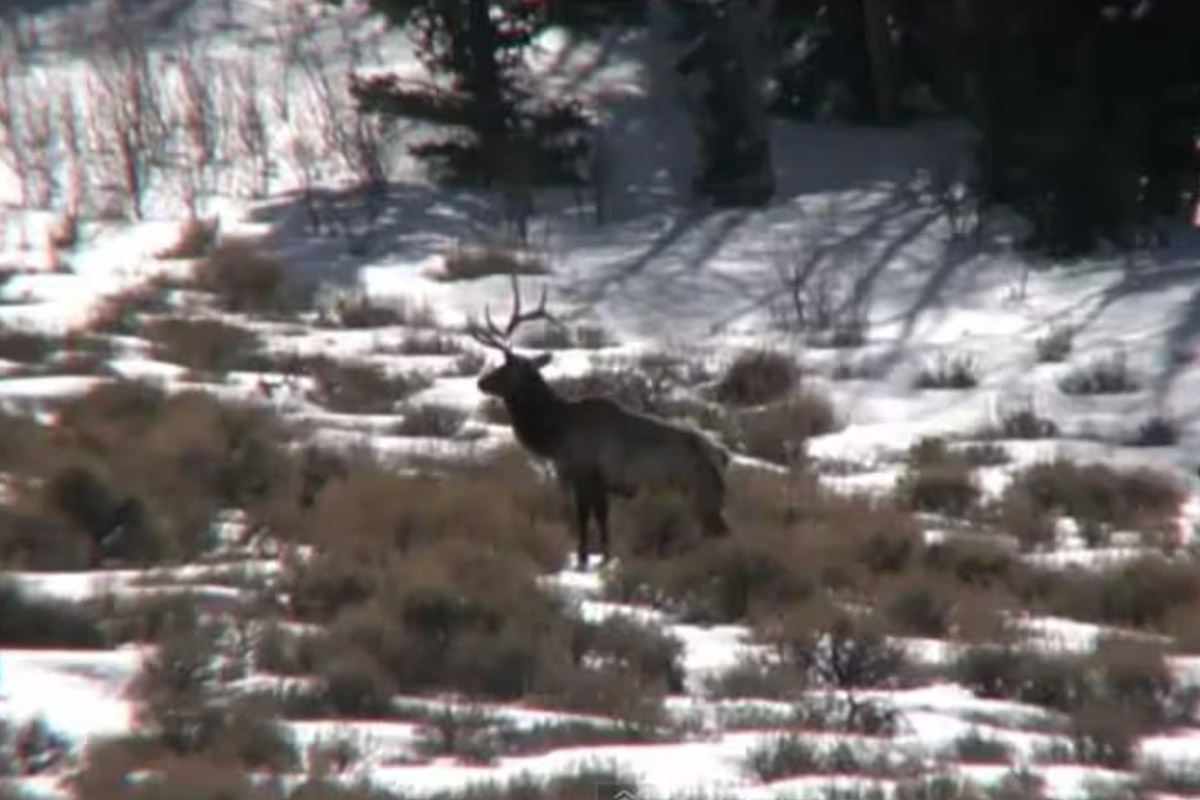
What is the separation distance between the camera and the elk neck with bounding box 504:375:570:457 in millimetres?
15352

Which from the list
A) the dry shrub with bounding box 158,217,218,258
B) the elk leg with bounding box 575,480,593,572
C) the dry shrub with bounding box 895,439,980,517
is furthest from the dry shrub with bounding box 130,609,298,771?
the dry shrub with bounding box 158,217,218,258

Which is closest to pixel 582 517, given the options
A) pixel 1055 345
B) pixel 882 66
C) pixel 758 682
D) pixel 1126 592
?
pixel 1126 592

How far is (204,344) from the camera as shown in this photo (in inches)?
846

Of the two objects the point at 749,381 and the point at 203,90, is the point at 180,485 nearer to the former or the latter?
the point at 749,381

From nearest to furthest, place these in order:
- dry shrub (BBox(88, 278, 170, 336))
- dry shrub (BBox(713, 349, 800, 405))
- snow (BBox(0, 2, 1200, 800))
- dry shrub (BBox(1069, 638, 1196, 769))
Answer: dry shrub (BBox(1069, 638, 1196, 769)) < snow (BBox(0, 2, 1200, 800)) < dry shrub (BBox(713, 349, 800, 405)) < dry shrub (BBox(88, 278, 170, 336))

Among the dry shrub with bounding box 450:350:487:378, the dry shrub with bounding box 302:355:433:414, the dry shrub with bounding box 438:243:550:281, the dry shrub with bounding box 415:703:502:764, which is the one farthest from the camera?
the dry shrub with bounding box 438:243:550:281

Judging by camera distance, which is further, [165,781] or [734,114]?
[734,114]

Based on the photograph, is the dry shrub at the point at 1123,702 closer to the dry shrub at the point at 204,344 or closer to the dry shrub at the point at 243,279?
the dry shrub at the point at 204,344

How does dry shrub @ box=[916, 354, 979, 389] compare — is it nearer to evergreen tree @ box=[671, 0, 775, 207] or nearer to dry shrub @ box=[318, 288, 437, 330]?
dry shrub @ box=[318, 288, 437, 330]

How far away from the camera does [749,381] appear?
2064 centimetres

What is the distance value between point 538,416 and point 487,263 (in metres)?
9.38

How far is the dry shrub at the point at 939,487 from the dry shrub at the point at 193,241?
9.82 meters

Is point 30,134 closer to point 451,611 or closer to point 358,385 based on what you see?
point 358,385

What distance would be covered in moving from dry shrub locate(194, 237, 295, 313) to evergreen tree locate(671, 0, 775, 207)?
4.39 meters
